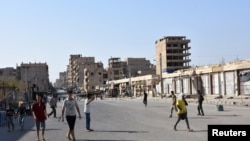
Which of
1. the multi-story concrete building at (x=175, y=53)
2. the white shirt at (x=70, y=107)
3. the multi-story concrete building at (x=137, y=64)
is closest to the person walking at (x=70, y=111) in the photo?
the white shirt at (x=70, y=107)

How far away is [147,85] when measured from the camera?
119875 millimetres

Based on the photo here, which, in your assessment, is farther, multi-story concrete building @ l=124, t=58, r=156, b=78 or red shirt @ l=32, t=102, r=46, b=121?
multi-story concrete building @ l=124, t=58, r=156, b=78

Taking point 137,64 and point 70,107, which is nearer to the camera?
point 70,107

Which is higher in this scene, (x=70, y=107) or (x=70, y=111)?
(x=70, y=107)

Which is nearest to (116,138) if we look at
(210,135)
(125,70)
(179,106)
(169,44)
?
(179,106)

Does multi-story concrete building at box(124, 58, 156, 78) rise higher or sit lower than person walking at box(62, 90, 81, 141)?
higher

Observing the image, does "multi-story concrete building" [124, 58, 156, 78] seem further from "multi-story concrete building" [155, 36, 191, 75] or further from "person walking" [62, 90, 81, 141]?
"person walking" [62, 90, 81, 141]

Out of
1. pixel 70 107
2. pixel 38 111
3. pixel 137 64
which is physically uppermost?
pixel 137 64

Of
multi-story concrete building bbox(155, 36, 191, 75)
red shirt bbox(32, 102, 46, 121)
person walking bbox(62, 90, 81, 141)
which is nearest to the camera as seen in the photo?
person walking bbox(62, 90, 81, 141)

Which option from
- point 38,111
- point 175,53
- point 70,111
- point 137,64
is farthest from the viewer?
point 137,64

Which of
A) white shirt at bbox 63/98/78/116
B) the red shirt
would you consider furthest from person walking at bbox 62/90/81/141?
the red shirt

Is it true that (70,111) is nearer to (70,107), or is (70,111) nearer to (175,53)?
(70,107)

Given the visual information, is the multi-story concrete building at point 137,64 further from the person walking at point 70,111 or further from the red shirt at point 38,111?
the person walking at point 70,111

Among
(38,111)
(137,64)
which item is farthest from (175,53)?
(38,111)
